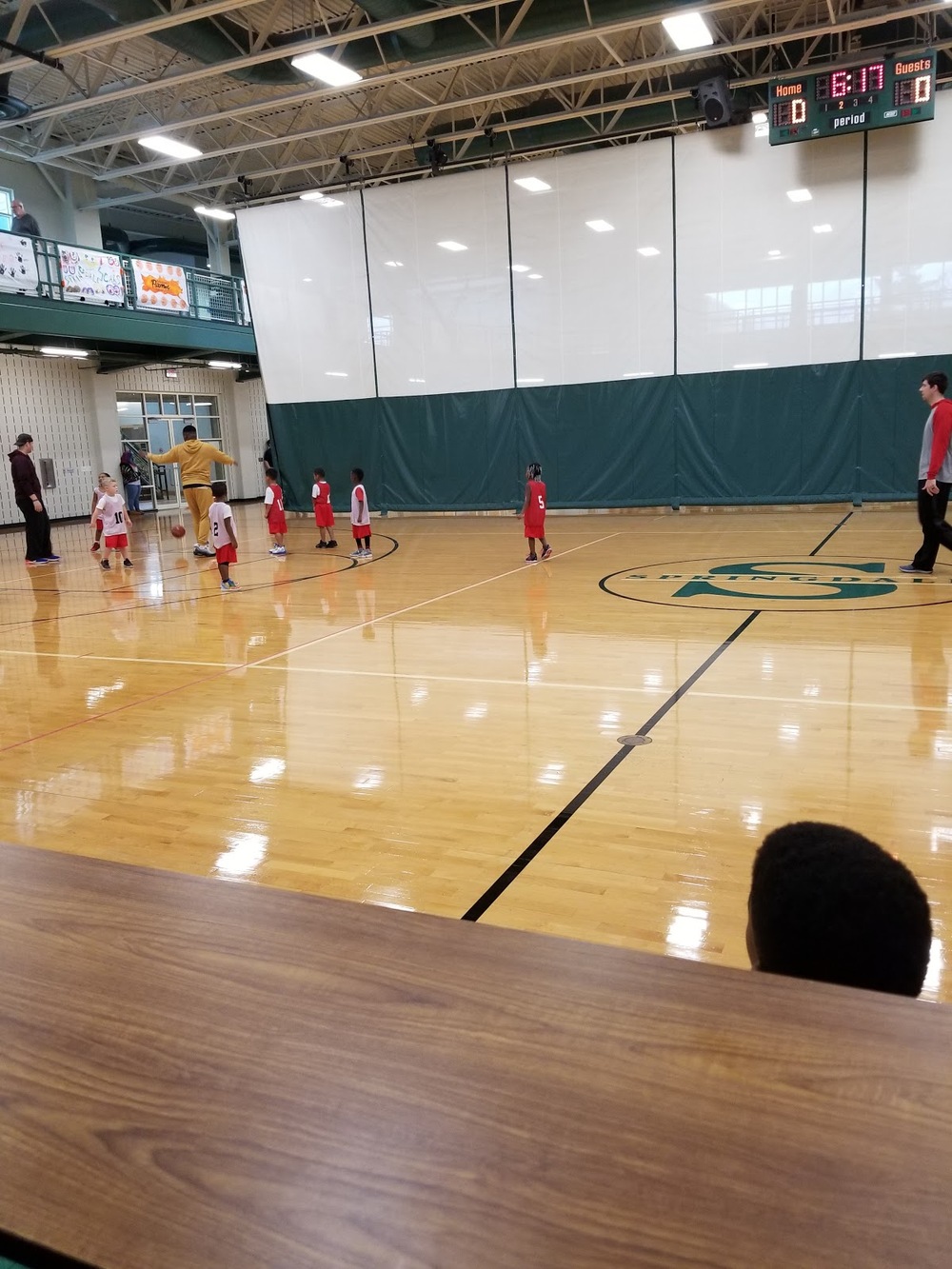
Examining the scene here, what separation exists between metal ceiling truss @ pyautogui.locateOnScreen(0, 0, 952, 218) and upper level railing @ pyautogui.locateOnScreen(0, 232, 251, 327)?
1668mm

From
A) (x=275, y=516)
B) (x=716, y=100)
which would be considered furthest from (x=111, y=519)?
(x=716, y=100)

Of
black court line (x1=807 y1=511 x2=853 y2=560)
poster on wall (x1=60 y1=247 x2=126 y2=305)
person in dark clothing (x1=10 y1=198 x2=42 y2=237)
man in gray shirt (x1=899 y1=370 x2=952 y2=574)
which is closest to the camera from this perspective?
man in gray shirt (x1=899 y1=370 x2=952 y2=574)

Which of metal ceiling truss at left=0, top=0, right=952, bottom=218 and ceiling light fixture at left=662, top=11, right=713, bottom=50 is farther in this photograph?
metal ceiling truss at left=0, top=0, right=952, bottom=218

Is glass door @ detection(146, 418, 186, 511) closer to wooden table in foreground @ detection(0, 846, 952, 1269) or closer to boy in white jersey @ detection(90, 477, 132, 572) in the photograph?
boy in white jersey @ detection(90, 477, 132, 572)

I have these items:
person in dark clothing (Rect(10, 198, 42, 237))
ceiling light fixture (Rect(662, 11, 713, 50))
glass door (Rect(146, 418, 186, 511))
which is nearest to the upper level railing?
person in dark clothing (Rect(10, 198, 42, 237))

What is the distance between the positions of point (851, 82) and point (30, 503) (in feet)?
39.1

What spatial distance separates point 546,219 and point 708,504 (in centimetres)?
545

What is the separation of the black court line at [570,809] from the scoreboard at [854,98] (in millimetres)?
10197

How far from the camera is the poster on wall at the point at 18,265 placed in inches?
566

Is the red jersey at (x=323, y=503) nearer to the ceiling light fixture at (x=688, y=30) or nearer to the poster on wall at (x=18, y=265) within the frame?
the poster on wall at (x=18, y=265)

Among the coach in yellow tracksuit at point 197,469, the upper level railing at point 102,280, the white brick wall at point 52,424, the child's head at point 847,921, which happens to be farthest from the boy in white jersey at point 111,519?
the child's head at point 847,921

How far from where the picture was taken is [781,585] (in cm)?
848

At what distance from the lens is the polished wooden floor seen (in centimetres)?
308

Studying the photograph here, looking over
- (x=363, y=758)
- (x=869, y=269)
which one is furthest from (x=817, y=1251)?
(x=869, y=269)
